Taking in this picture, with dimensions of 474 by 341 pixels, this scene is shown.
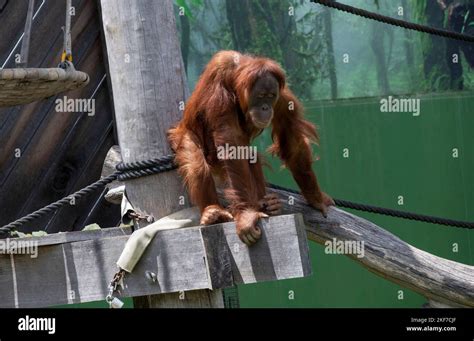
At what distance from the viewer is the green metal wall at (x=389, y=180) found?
19.4 ft

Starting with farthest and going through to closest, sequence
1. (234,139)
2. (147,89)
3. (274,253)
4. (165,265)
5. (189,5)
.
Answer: (189,5), (234,139), (147,89), (165,265), (274,253)

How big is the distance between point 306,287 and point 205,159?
2566 mm

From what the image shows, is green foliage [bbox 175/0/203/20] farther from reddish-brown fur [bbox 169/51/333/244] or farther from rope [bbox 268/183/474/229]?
rope [bbox 268/183/474/229]

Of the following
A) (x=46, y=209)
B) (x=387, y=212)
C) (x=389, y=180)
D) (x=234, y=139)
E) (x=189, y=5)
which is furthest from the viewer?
(x=189, y=5)

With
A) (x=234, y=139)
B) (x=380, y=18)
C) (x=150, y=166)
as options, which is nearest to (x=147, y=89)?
(x=150, y=166)

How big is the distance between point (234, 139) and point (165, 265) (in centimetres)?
65

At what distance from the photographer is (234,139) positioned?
360cm

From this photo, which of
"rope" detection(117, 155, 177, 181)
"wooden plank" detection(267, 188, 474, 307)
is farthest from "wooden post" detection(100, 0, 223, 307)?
"wooden plank" detection(267, 188, 474, 307)

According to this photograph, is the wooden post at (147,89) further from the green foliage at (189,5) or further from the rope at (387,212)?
the green foliage at (189,5)

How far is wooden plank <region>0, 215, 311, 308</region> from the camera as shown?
10.3 feet

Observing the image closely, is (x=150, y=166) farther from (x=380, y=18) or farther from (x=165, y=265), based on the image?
(x=380, y=18)

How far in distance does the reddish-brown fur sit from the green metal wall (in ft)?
6.81
